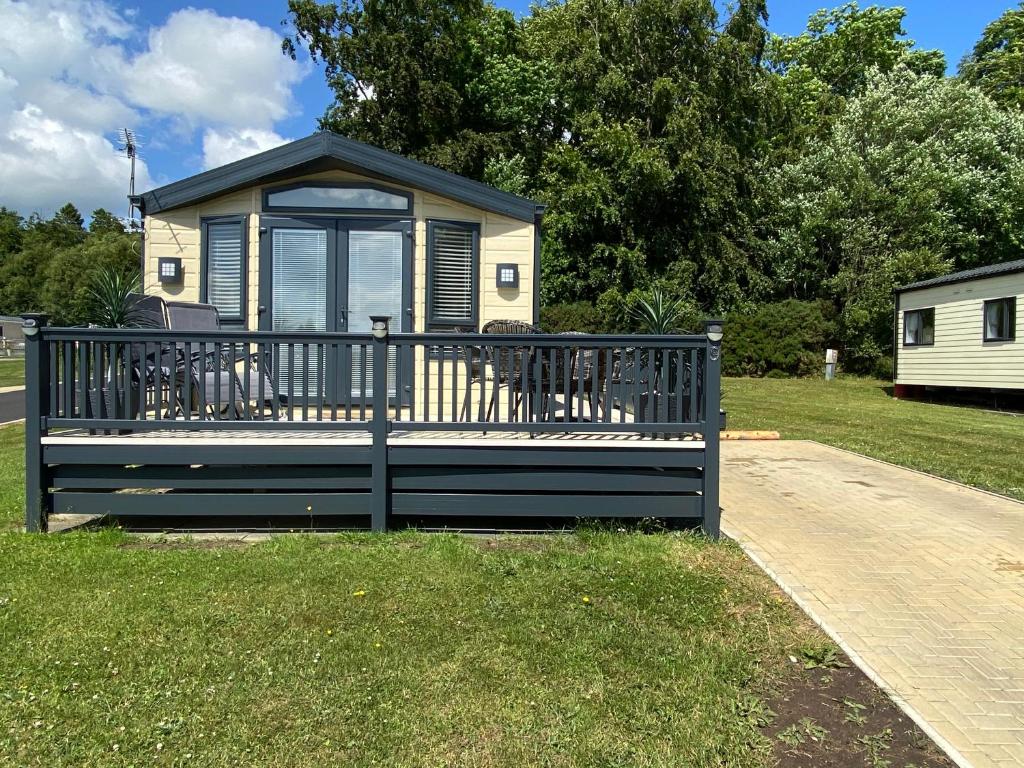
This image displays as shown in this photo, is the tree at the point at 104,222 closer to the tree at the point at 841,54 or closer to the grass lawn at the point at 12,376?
the grass lawn at the point at 12,376

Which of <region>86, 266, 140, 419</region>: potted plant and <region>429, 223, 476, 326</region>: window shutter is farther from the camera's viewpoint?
<region>429, 223, 476, 326</region>: window shutter

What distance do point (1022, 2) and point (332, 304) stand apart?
32.2m

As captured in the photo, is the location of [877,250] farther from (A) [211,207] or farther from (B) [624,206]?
(A) [211,207]

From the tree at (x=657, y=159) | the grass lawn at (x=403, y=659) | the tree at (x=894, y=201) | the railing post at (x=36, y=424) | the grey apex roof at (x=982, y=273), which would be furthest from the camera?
the tree at (x=657, y=159)

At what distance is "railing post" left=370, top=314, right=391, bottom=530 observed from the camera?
434 cm

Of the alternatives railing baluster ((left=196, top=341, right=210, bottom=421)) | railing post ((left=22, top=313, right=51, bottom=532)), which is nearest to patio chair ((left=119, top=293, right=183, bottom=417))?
railing baluster ((left=196, top=341, right=210, bottom=421))

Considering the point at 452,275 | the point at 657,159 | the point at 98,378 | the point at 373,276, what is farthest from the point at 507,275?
the point at 657,159

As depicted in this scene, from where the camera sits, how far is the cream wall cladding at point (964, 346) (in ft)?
43.3

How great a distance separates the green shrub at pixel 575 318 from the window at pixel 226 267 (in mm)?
12307

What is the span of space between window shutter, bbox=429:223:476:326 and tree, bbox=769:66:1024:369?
50.3 feet

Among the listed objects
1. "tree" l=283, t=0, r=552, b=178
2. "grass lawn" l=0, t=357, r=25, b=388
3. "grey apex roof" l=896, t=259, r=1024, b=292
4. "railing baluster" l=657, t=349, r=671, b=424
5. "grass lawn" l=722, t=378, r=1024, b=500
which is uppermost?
"tree" l=283, t=0, r=552, b=178

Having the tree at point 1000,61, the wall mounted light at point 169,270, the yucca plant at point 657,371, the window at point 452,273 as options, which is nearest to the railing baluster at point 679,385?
the yucca plant at point 657,371

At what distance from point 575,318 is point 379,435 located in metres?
14.8

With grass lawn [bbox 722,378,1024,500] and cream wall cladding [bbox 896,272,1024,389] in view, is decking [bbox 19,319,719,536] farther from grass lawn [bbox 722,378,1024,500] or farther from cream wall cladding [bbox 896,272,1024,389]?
cream wall cladding [bbox 896,272,1024,389]
